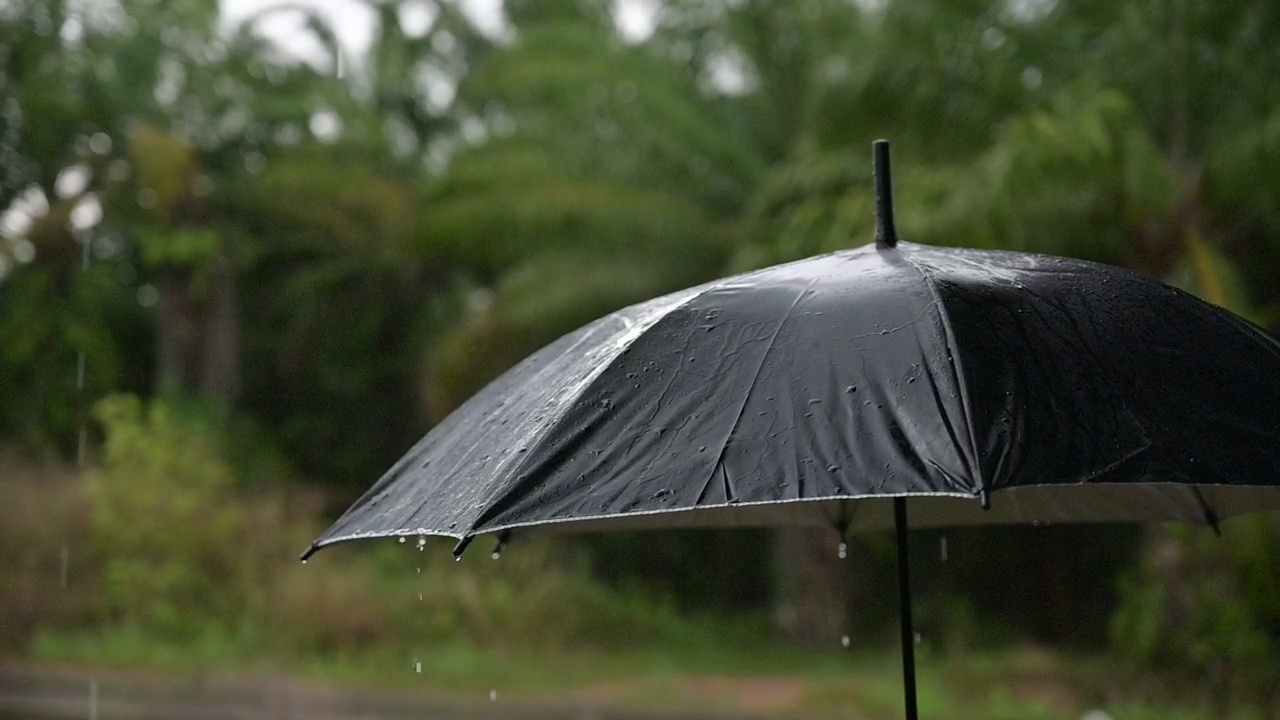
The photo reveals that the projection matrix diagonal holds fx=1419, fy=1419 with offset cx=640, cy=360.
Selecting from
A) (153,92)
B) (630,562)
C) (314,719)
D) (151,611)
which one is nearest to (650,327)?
(314,719)

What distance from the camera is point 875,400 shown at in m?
2.26

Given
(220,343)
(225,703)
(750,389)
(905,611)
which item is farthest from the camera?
(220,343)

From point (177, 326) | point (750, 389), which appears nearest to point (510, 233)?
point (177, 326)

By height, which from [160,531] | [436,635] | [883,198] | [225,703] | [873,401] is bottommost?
[225,703]

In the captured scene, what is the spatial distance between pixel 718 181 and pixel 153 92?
8027 mm

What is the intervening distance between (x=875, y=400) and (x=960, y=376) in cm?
14

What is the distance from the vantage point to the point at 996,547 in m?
14.0

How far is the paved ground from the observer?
33.6 feet

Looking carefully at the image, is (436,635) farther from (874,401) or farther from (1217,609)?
(874,401)

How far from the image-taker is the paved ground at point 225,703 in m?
10.2

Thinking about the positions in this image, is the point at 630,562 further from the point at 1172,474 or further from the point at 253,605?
the point at 1172,474

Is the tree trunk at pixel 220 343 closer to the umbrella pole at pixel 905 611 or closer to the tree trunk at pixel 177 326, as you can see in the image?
the tree trunk at pixel 177 326

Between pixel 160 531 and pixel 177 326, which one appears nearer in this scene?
pixel 160 531

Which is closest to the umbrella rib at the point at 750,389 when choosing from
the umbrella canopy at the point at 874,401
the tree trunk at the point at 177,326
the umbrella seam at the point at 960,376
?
the umbrella canopy at the point at 874,401
